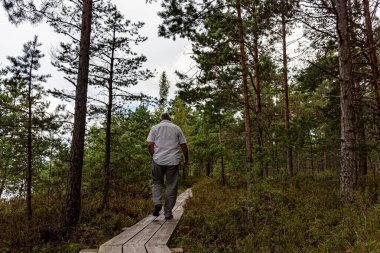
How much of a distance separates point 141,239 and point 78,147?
11.6ft

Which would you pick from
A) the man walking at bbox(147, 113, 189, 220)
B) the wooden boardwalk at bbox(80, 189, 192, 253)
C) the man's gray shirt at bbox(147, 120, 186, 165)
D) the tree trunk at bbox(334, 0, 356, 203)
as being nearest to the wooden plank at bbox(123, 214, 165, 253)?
the wooden boardwalk at bbox(80, 189, 192, 253)

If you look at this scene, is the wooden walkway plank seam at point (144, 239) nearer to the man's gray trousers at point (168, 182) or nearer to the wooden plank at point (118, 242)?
the wooden plank at point (118, 242)

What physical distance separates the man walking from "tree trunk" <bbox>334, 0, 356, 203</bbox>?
4.28 m

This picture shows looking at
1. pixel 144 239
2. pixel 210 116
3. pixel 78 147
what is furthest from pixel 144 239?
pixel 210 116

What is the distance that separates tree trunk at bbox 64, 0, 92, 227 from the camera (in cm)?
739

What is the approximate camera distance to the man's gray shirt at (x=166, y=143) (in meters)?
6.86

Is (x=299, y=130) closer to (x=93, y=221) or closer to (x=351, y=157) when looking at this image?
(x=351, y=157)

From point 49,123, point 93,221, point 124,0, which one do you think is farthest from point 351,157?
point 49,123

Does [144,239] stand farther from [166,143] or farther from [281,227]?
[281,227]

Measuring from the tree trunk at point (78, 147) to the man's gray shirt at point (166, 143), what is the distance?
204cm

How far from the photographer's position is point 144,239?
16.6 feet

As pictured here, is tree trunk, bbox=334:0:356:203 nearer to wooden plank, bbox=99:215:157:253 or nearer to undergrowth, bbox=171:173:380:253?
undergrowth, bbox=171:173:380:253

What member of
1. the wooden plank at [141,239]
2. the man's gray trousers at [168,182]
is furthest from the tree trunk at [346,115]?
the wooden plank at [141,239]

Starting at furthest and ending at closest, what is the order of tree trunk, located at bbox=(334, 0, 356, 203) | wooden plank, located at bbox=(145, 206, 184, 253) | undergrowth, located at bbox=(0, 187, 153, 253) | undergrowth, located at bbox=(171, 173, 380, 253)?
tree trunk, located at bbox=(334, 0, 356, 203), undergrowth, located at bbox=(0, 187, 153, 253), undergrowth, located at bbox=(171, 173, 380, 253), wooden plank, located at bbox=(145, 206, 184, 253)
